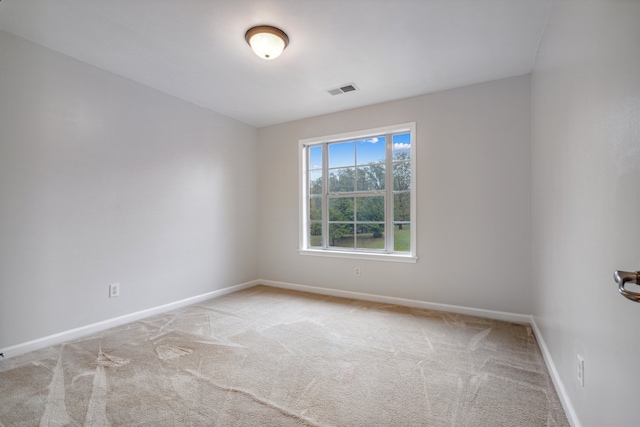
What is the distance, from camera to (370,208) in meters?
4.05

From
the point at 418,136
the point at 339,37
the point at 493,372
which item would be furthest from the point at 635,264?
the point at 418,136

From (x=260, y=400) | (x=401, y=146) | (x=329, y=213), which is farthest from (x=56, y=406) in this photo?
(x=401, y=146)

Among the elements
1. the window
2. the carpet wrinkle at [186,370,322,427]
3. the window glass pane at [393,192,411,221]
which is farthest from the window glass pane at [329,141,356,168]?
the carpet wrinkle at [186,370,322,427]

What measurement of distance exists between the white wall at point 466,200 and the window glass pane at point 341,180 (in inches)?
23.9

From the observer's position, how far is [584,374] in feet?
4.67

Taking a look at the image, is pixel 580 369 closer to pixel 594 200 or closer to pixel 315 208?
pixel 594 200

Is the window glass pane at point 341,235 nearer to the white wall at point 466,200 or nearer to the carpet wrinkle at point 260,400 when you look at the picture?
the white wall at point 466,200

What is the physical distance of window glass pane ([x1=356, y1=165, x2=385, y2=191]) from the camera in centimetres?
399

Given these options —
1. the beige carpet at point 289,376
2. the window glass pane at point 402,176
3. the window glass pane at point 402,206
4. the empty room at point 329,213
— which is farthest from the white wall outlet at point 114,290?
the window glass pane at point 402,176

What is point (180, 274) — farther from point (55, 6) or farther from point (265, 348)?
point (55, 6)

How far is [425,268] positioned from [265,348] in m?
2.08

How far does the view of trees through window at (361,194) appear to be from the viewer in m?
3.84

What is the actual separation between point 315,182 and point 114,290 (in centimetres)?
286

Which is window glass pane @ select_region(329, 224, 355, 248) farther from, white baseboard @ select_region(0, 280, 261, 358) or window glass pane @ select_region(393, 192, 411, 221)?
white baseboard @ select_region(0, 280, 261, 358)
